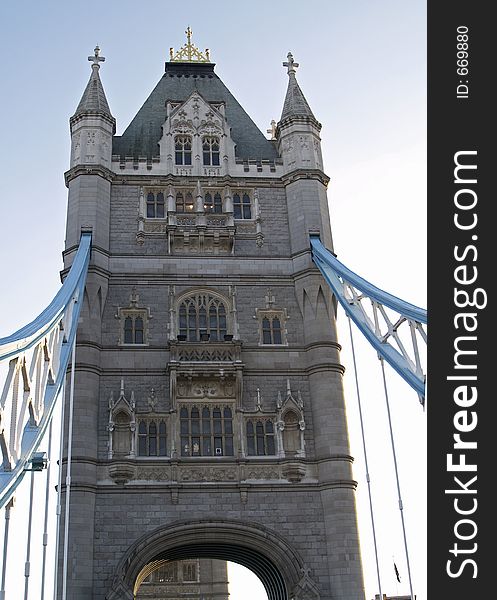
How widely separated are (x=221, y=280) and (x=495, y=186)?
16319 millimetres

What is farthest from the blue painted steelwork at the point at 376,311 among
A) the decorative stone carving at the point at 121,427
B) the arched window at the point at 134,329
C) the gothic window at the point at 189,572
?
the gothic window at the point at 189,572

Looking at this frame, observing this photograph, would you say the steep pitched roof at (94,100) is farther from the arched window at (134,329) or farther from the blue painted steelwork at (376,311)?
the blue painted steelwork at (376,311)

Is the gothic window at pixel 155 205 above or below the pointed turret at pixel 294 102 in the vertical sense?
below

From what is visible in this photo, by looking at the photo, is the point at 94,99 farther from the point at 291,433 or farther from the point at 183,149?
the point at 291,433

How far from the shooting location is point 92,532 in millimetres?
23000

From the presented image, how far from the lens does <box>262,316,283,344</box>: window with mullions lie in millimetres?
26977

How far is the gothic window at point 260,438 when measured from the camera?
25109mm

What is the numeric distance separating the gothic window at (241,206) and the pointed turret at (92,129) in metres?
4.95

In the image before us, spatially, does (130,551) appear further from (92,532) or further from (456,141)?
(456,141)

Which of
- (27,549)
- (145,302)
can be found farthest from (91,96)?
(27,549)

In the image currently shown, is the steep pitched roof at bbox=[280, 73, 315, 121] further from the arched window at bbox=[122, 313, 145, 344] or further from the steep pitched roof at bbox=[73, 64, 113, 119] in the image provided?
the arched window at bbox=[122, 313, 145, 344]

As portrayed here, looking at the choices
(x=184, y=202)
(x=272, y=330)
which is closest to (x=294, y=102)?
(x=184, y=202)

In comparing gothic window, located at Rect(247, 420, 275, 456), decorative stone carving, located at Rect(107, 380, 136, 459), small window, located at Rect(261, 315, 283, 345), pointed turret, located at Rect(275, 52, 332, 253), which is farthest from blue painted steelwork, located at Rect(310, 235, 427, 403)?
decorative stone carving, located at Rect(107, 380, 136, 459)

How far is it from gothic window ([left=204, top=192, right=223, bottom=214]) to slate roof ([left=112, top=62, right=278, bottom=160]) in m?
2.39
